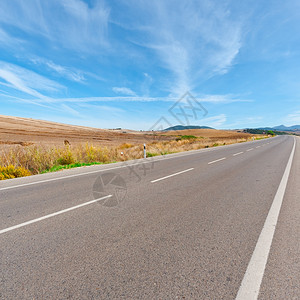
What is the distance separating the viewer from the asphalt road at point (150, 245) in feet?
6.22

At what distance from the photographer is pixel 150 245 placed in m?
2.61

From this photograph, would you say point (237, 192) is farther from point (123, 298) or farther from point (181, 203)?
point (123, 298)

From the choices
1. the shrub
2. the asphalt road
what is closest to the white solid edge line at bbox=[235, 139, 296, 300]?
the asphalt road

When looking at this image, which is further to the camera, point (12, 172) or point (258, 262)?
point (12, 172)

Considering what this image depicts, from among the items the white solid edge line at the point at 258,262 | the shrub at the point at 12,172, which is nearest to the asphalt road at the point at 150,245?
the white solid edge line at the point at 258,262

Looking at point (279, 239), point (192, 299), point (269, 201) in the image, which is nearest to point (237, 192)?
point (269, 201)

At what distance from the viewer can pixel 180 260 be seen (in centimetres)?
228

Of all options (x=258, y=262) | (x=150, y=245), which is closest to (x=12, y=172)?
(x=150, y=245)

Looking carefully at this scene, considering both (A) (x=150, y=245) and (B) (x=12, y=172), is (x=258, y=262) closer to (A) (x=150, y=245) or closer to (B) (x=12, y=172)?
(A) (x=150, y=245)

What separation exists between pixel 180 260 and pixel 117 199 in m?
2.60

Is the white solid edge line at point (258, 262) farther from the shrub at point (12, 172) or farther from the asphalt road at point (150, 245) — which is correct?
the shrub at point (12, 172)

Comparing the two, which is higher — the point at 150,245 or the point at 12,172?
the point at 12,172

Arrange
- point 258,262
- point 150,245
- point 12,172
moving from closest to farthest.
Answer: point 258,262 < point 150,245 < point 12,172

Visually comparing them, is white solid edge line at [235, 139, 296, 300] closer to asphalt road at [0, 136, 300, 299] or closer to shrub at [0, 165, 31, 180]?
asphalt road at [0, 136, 300, 299]
